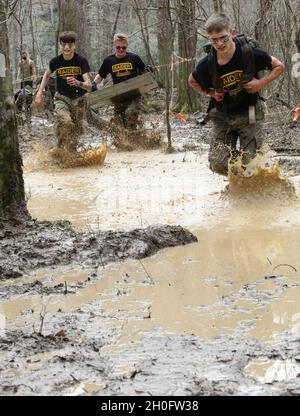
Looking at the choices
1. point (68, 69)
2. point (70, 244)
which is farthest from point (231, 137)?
point (68, 69)

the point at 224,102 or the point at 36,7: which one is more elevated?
the point at 36,7

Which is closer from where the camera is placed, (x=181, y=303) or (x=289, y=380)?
(x=289, y=380)

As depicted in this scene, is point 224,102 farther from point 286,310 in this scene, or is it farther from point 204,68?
point 286,310

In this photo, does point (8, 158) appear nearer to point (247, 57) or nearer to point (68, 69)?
point (247, 57)

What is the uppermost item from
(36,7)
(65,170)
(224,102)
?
(36,7)

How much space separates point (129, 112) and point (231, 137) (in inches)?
202

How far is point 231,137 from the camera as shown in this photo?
672cm

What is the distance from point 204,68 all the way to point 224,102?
1.37 feet

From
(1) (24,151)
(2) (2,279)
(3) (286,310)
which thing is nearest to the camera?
(3) (286,310)

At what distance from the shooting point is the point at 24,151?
11820 millimetres

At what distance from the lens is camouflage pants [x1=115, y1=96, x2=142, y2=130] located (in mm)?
11648

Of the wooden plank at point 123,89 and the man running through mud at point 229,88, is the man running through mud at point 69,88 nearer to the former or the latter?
the wooden plank at point 123,89

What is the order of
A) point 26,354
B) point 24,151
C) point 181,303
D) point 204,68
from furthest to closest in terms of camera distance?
point 24,151
point 204,68
point 181,303
point 26,354
